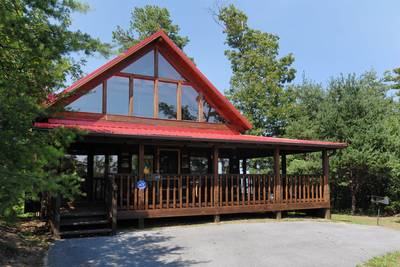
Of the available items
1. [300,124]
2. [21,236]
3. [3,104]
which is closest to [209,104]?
[300,124]

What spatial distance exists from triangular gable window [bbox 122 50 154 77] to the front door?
9.91 ft

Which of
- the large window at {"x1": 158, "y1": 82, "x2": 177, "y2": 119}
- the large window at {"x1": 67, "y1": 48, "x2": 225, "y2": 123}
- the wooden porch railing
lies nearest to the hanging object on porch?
the wooden porch railing

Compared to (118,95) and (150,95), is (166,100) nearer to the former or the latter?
(150,95)

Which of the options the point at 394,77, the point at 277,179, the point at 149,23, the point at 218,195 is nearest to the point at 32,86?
the point at 218,195

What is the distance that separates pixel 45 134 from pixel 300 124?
17.1 meters

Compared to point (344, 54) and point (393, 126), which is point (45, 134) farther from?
point (344, 54)

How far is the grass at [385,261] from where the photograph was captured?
707cm

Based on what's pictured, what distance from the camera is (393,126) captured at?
17.5m

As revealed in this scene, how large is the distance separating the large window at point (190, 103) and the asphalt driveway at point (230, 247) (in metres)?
4.91

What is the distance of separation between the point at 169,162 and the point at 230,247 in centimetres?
659

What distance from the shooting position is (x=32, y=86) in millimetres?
5145

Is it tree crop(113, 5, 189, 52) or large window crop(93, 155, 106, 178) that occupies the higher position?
tree crop(113, 5, 189, 52)

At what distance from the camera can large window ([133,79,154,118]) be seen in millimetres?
13906

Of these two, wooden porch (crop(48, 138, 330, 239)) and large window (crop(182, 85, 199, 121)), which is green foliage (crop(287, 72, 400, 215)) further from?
large window (crop(182, 85, 199, 121))
